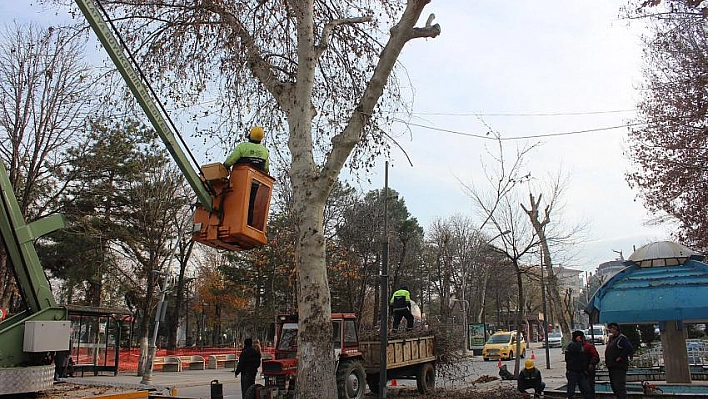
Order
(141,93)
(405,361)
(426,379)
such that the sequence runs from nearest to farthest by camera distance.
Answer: (141,93) → (405,361) → (426,379)

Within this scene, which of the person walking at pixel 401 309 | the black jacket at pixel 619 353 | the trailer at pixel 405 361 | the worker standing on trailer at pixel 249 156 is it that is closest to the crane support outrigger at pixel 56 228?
the worker standing on trailer at pixel 249 156

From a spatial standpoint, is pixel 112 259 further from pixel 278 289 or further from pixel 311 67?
pixel 311 67

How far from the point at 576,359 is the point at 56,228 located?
1107 centimetres

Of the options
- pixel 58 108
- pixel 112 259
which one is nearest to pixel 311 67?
pixel 58 108

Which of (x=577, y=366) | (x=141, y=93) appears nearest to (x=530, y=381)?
(x=577, y=366)

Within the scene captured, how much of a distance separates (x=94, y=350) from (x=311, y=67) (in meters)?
21.8

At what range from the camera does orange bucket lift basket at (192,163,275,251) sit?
6.64 metres

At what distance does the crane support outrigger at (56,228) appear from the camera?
5.98m

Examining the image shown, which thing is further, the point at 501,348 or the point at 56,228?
the point at 501,348

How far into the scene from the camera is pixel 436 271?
2210 inches

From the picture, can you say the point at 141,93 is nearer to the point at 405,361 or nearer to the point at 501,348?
the point at 405,361

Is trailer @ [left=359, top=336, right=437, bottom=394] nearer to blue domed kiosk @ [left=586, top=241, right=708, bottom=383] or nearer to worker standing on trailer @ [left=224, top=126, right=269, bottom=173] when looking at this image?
blue domed kiosk @ [left=586, top=241, right=708, bottom=383]

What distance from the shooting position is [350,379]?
13.9 m

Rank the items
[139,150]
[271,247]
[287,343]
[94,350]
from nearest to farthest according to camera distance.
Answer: [287,343], [94,350], [139,150], [271,247]
